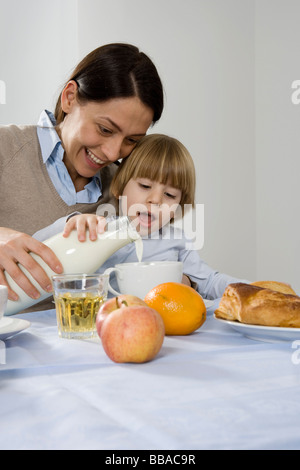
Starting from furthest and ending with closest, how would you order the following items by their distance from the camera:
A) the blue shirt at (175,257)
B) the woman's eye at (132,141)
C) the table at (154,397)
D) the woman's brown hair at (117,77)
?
the woman's eye at (132,141), the woman's brown hair at (117,77), the blue shirt at (175,257), the table at (154,397)

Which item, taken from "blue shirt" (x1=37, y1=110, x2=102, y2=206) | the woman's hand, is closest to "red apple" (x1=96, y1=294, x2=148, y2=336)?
the woman's hand

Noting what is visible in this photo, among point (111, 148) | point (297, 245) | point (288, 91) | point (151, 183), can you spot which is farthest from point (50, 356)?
point (288, 91)

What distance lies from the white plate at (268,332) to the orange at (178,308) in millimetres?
62

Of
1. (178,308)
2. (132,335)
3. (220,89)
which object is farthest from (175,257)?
(220,89)

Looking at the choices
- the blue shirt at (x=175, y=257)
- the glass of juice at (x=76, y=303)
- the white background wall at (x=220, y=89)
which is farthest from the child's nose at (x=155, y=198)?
the white background wall at (x=220, y=89)

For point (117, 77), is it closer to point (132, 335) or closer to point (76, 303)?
point (76, 303)

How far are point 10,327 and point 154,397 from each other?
0.32 metres

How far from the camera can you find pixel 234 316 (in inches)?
30.2

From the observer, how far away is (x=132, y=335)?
1.95ft

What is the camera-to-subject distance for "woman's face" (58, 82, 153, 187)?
1438 millimetres

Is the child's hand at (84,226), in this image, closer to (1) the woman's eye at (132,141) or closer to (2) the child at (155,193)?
(2) the child at (155,193)

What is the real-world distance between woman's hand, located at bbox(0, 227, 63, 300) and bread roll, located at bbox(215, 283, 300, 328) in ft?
1.20

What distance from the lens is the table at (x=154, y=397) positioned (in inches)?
15.0
